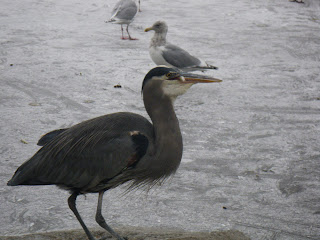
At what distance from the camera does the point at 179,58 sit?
28.7 feet

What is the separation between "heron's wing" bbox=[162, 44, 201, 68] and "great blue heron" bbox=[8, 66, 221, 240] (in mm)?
4604

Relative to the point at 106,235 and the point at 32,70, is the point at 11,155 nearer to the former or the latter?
the point at 106,235

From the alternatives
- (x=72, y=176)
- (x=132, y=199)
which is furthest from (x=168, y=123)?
(x=132, y=199)

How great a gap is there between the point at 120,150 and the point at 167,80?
2.09 feet

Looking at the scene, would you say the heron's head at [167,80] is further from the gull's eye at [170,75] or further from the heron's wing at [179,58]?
the heron's wing at [179,58]

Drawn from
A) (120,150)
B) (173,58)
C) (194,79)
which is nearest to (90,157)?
(120,150)

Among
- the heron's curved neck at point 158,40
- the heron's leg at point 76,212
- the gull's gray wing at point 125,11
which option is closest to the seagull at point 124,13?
the gull's gray wing at point 125,11

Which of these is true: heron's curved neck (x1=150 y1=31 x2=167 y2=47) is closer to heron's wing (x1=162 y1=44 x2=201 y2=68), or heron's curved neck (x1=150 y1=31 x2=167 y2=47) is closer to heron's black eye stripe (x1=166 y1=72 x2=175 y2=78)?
heron's wing (x1=162 y1=44 x2=201 y2=68)

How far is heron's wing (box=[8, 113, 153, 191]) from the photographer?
3.97 meters

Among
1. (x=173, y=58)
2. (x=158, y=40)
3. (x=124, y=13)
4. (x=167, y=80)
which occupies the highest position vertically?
(x=167, y=80)

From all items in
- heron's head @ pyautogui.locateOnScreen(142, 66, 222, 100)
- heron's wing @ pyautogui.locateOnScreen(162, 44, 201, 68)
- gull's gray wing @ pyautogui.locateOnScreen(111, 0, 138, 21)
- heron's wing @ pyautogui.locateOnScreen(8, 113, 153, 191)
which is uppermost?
heron's head @ pyautogui.locateOnScreen(142, 66, 222, 100)

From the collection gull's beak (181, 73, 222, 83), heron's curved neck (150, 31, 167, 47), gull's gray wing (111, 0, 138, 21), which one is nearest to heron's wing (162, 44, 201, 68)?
heron's curved neck (150, 31, 167, 47)

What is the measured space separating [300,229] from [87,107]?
12.6 ft

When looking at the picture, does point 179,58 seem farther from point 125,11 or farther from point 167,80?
point 167,80
